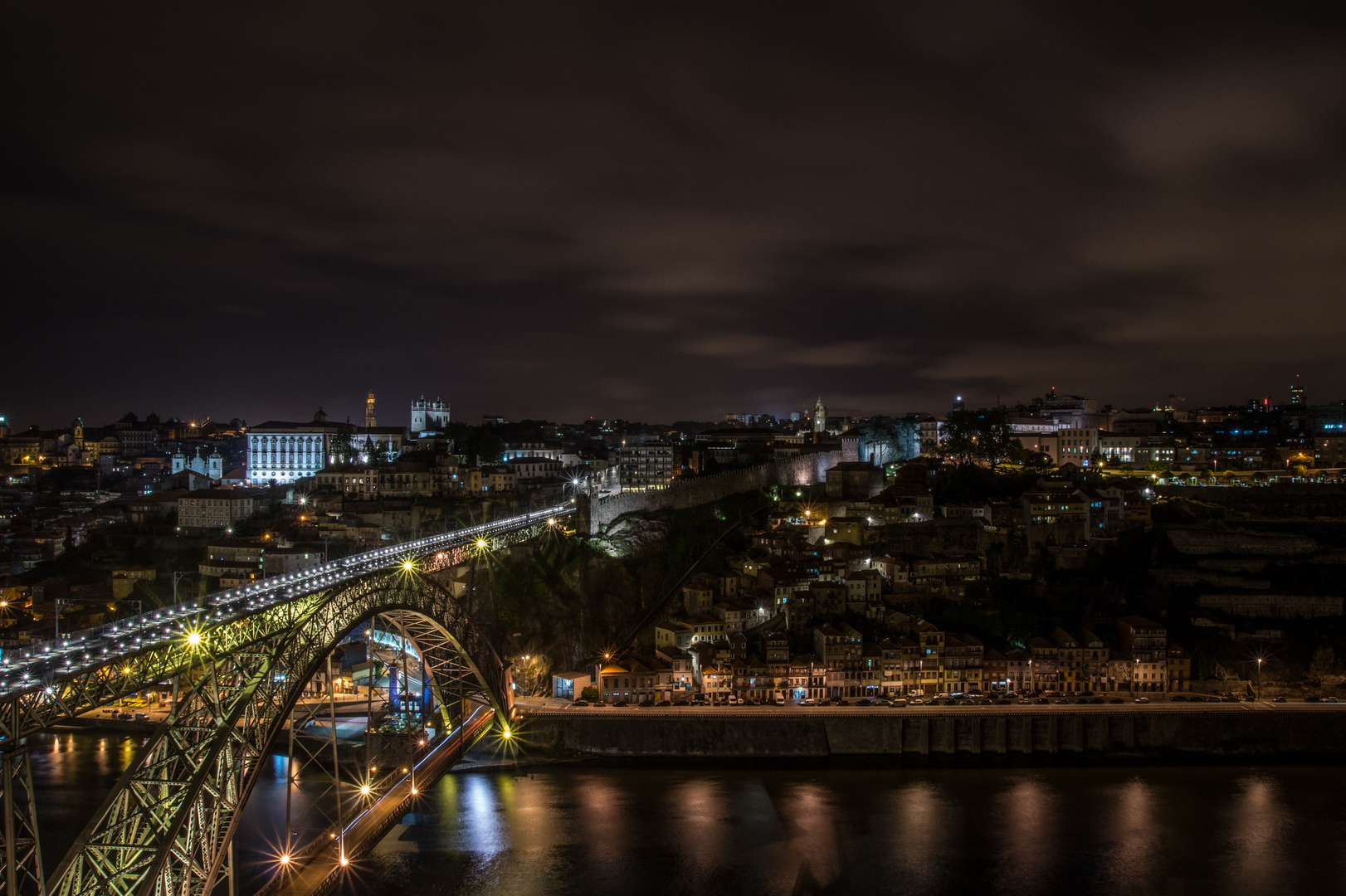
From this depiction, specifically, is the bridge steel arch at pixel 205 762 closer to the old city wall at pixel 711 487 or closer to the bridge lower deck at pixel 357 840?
the bridge lower deck at pixel 357 840

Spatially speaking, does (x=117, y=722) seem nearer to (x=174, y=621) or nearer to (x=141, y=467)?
(x=174, y=621)

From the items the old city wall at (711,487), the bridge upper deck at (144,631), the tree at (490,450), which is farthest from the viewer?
the tree at (490,450)

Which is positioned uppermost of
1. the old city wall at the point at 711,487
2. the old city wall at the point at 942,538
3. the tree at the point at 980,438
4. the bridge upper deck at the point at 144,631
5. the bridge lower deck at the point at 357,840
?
the tree at the point at 980,438

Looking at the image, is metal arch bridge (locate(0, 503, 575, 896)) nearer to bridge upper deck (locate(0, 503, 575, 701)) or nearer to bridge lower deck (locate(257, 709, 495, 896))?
bridge upper deck (locate(0, 503, 575, 701))

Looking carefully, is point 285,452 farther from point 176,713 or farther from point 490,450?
point 176,713

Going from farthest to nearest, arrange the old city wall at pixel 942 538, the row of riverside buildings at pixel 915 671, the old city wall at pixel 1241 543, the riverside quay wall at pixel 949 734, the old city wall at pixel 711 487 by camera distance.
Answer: the old city wall at pixel 711 487 → the old city wall at pixel 942 538 → the old city wall at pixel 1241 543 → the row of riverside buildings at pixel 915 671 → the riverside quay wall at pixel 949 734

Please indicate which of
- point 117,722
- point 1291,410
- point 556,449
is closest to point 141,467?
point 556,449

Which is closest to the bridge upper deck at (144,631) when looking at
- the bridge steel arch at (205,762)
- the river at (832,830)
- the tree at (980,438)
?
the bridge steel arch at (205,762)
